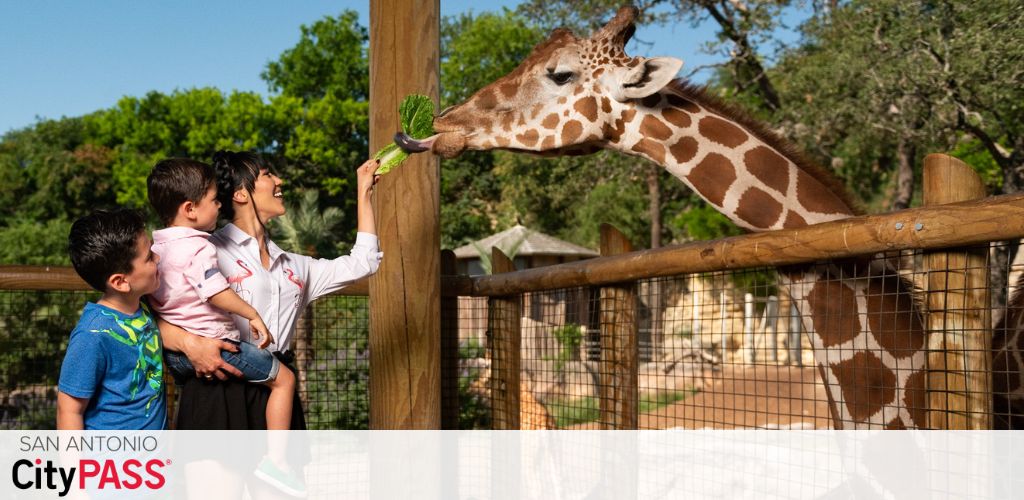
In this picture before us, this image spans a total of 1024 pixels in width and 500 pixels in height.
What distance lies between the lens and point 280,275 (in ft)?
9.30

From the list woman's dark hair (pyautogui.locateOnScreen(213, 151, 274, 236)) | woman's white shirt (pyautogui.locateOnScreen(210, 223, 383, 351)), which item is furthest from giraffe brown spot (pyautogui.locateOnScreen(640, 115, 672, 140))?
woman's dark hair (pyautogui.locateOnScreen(213, 151, 274, 236))

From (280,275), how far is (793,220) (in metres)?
1.95

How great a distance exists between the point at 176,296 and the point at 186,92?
33415mm

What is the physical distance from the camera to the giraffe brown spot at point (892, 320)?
2979 millimetres

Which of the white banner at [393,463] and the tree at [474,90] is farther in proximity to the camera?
the tree at [474,90]

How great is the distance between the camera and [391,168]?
10.4 ft

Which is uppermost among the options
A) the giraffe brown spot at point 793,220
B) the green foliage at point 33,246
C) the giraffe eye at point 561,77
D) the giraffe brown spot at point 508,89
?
the green foliage at point 33,246

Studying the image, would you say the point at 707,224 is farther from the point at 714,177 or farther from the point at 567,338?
the point at 714,177

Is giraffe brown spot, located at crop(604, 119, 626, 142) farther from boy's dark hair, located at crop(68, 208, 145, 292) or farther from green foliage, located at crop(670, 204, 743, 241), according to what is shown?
green foliage, located at crop(670, 204, 743, 241)

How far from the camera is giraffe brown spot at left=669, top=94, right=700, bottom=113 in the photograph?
3.64 m

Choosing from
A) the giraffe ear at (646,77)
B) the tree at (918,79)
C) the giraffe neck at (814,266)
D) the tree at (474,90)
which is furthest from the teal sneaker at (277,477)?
the tree at (474,90)

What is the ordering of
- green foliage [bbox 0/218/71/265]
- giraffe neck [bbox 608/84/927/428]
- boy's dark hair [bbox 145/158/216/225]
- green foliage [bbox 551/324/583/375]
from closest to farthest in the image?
boy's dark hair [bbox 145/158/216/225] < giraffe neck [bbox 608/84/927/428] < green foliage [bbox 551/324/583/375] < green foliage [bbox 0/218/71/265]

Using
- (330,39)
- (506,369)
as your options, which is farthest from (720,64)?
(330,39)

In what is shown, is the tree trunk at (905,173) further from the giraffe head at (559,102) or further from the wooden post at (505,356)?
the giraffe head at (559,102)
